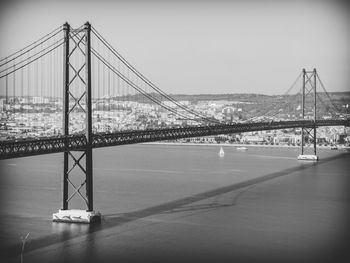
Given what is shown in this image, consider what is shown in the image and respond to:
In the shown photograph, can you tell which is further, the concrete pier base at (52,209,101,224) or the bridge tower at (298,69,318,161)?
the bridge tower at (298,69,318,161)

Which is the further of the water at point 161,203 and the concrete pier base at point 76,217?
the concrete pier base at point 76,217

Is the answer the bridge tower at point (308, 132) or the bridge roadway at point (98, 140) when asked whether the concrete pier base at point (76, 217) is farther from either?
the bridge tower at point (308, 132)

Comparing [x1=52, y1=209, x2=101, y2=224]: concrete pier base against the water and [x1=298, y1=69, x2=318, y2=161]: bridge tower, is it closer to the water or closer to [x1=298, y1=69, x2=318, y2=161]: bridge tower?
the water

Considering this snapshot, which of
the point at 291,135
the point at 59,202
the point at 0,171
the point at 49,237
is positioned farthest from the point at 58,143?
the point at 291,135

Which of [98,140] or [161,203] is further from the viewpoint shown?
[161,203]

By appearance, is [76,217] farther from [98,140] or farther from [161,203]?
[161,203]

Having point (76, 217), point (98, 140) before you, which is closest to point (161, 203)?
point (98, 140)

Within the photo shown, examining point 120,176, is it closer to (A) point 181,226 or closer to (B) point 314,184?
(B) point 314,184

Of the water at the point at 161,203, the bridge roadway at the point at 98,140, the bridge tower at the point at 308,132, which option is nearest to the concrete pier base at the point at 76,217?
the water at the point at 161,203

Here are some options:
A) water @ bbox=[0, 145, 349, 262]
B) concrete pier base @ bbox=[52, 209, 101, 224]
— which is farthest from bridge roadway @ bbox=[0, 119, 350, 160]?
water @ bbox=[0, 145, 349, 262]
